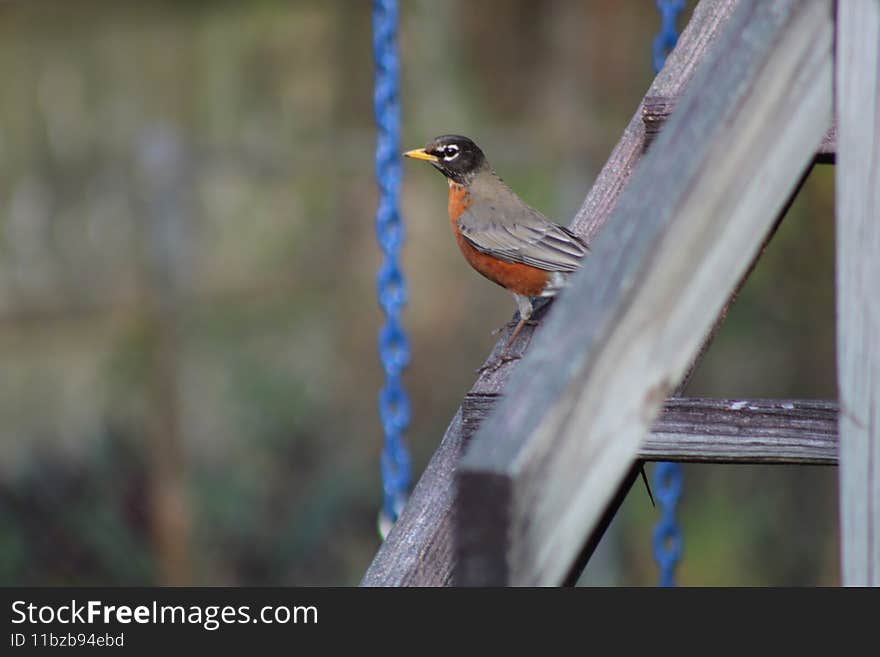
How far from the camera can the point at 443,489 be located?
1946 millimetres

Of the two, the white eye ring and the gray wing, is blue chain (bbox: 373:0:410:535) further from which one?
the white eye ring

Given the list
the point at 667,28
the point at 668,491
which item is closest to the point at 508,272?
the point at 668,491

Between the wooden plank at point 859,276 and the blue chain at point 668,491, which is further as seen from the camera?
the blue chain at point 668,491

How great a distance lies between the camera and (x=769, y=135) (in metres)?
1.35

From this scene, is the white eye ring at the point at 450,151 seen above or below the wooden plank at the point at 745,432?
below

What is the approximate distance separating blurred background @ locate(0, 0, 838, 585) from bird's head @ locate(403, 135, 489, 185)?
5.28 ft

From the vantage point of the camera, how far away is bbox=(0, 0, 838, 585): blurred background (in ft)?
20.9

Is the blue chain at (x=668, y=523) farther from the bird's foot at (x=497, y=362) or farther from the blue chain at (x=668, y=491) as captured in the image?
the bird's foot at (x=497, y=362)

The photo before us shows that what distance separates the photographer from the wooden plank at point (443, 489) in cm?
Answer: 185

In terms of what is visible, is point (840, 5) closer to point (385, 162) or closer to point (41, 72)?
point (385, 162)

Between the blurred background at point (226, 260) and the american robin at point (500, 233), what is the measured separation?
5.38 feet

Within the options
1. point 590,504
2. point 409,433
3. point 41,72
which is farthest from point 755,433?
point 41,72

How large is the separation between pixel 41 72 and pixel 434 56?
1879mm

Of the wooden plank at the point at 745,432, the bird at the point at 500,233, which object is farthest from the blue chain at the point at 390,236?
the wooden plank at the point at 745,432
